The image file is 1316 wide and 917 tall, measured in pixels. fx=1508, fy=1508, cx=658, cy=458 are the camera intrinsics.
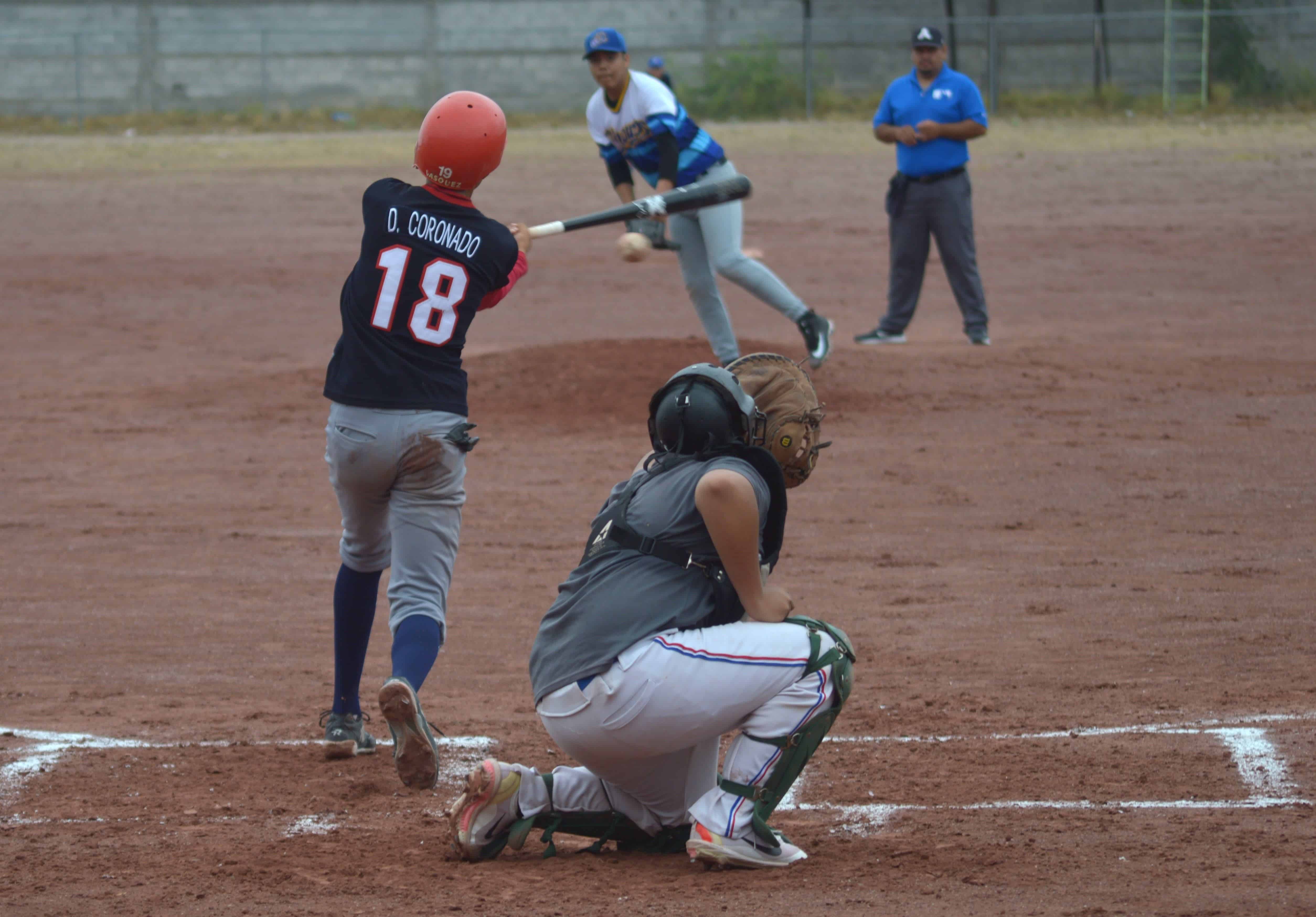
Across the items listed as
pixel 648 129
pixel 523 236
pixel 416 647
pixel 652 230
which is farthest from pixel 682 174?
pixel 416 647

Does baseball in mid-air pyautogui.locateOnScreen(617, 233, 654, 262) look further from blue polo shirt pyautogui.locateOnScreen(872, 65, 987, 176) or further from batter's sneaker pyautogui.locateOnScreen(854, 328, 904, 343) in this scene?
batter's sneaker pyautogui.locateOnScreen(854, 328, 904, 343)

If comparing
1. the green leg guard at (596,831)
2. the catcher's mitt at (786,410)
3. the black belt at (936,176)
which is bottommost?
the green leg guard at (596,831)

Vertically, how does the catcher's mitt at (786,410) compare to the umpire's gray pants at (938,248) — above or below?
above

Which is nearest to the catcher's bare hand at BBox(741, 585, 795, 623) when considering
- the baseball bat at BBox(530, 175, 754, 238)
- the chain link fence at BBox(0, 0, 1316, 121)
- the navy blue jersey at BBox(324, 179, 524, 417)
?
the navy blue jersey at BBox(324, 179, 524, 417)

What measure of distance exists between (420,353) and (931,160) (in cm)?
791

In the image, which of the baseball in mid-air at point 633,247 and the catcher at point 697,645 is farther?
the baseball in mid-air at point 633,247

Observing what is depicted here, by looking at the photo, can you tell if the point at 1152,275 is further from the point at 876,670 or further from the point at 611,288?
the point at 876,670

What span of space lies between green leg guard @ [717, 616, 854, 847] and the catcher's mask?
0.47m

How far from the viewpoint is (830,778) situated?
Answer: 14.3 feet

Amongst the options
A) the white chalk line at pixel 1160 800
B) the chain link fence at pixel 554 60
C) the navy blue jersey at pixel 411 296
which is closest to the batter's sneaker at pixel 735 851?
the white chalk line at pixel 1160 800

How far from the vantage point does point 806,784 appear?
170 inches

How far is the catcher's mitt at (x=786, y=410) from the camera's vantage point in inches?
144

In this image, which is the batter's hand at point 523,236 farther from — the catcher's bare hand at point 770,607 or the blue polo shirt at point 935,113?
the blue polo shirt at point 935,113

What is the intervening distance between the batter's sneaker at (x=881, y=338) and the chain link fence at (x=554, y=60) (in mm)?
19806
